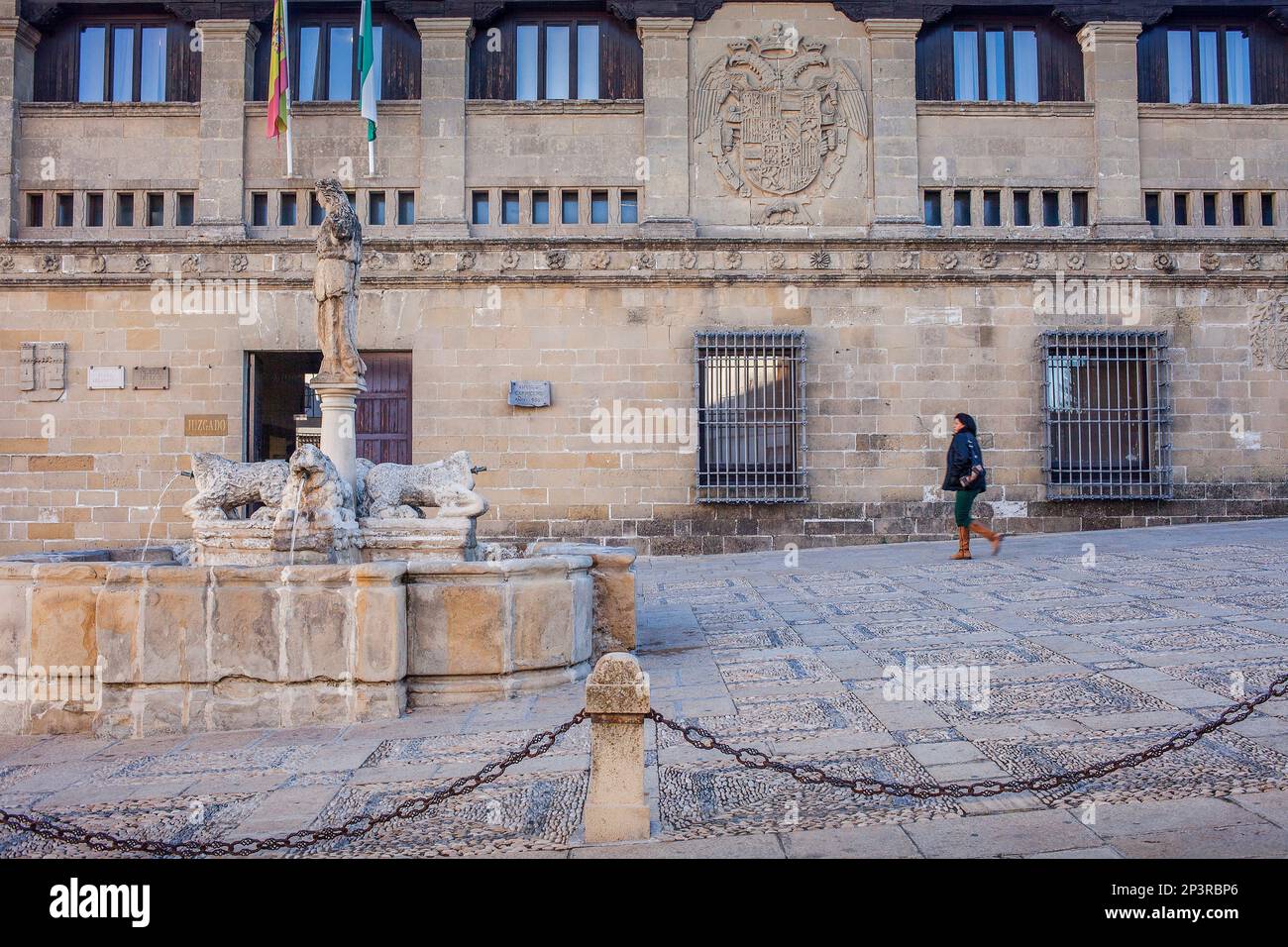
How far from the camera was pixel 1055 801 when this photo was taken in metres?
4.05

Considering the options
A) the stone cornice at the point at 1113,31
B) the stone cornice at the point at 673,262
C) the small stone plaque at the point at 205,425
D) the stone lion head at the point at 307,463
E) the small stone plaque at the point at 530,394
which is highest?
the stone cornice at the point at 1113,31

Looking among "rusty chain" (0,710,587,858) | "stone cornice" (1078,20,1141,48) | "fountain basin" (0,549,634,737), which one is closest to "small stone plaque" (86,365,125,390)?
"fountain basin" (0,549,634,737)

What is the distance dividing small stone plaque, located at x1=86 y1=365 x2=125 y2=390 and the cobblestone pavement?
10.2m

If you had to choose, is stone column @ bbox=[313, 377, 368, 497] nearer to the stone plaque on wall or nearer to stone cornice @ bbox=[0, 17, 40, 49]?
the stone plaque on wall

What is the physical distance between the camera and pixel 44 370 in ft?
47.6

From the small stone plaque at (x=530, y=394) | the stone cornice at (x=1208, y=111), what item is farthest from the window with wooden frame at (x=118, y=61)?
the stone cornice at (x=1208, y=111)

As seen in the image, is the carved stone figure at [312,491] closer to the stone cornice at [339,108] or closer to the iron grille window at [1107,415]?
the stone cornice at [339,108]

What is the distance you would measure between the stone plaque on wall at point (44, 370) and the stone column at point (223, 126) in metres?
2.78

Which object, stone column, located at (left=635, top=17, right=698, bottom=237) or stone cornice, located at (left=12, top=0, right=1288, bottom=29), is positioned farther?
stone cornice, located at (left=12, top=0, right=1288, bottom=29)

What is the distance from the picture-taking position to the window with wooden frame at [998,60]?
→ 1566cm

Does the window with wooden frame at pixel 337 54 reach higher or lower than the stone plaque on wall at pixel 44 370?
higher

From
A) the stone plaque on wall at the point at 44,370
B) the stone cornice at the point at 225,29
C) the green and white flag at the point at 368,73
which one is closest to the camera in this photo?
the green and white flag at the point at 368,73

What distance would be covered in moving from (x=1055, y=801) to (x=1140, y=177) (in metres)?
14.1

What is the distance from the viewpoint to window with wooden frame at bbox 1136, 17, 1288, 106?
15727mm
